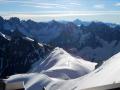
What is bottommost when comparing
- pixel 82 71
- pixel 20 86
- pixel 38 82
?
pixel 82 71

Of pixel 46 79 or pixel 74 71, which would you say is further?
pixel 74 71

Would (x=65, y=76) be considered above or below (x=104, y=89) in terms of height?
below

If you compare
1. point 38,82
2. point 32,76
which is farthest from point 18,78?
point 38,82

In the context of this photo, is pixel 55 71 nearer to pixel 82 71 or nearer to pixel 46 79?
pixel 82 71

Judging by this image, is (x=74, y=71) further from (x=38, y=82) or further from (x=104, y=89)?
(x=104, y=89)

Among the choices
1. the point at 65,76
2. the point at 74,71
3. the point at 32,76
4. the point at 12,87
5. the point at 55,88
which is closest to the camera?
the point at 12,87

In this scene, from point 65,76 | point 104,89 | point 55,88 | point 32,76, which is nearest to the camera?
point 104,89

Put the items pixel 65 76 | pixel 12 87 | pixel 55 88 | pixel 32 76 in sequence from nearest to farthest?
pixel 12 87, pixel 55 88, pixel 32 76, pixel 65 76

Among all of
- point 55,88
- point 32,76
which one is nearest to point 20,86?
point 55,88

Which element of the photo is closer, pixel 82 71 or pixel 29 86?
pixel 29 86
